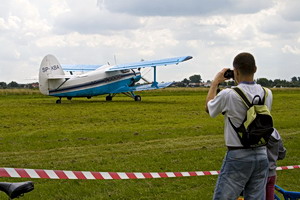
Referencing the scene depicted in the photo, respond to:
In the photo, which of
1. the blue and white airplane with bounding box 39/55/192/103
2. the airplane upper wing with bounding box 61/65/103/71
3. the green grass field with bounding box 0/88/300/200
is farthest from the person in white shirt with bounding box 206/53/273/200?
the airplane upper wing with bounding box 61/65/103/71

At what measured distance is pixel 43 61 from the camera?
31.4 metres

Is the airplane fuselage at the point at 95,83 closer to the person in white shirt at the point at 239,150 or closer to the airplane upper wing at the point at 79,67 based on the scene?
the airplane upper wing at the point at 79,67

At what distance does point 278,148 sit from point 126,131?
31.4 ft

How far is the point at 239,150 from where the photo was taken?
12.4 ft

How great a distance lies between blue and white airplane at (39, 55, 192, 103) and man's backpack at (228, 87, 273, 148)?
27796 mm

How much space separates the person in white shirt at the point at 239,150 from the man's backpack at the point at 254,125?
4 cm

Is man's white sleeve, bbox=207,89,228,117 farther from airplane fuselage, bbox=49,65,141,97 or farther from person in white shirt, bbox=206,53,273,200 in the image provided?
airplane fuselage, bbox=49,65,141,97

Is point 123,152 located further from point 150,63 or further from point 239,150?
point 150,63

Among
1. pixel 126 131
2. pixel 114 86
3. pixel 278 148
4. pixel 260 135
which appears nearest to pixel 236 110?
pixel 260 135

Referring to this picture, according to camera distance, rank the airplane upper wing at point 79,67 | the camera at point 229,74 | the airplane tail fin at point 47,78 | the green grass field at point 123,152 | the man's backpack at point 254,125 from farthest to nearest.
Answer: the airplane upper wing at point 79,67 → the airplane tail fin at point 47,78 → the green grass field at point 123,152 → the camera at point 229,74 → the man's backpack at point 254,125

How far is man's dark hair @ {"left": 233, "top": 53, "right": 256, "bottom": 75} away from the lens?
12.3 feet

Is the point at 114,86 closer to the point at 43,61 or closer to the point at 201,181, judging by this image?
the point at 43,61

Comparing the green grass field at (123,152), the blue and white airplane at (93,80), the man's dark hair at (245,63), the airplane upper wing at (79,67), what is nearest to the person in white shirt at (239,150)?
the man's dark hair at (245,63)

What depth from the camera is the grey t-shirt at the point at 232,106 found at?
3.75 metres
